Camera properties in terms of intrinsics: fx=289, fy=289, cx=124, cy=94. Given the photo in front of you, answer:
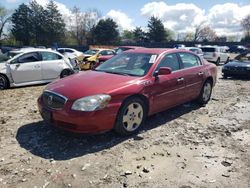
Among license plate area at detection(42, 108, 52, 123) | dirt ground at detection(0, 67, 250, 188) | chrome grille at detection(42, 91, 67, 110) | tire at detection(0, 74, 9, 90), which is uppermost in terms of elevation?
chrome grille at detection(42, 91, 67, 110)

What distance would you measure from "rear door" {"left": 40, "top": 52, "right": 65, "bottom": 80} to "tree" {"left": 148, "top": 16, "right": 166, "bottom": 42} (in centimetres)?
5517

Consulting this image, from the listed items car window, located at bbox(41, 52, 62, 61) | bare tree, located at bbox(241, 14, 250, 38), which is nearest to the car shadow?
car window, located at bbox(41, 52, 62, 61)

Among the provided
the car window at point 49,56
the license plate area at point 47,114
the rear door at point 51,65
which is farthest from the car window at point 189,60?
the car window at point 49,56

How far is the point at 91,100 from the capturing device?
458 cm

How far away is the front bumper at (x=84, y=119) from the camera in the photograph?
4.52 meters

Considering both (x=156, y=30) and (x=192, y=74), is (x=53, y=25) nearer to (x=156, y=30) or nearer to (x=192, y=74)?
(x=156, y=30)

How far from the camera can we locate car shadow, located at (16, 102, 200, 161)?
177 inches

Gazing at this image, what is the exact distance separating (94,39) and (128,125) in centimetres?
6211

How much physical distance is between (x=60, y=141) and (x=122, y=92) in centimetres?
135

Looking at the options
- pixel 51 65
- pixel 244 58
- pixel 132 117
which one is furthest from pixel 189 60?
pixel 244 58

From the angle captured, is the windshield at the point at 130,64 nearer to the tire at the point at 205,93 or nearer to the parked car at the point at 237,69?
the tire at the point at 205,93

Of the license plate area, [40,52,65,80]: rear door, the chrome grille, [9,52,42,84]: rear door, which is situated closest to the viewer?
the chrome grille

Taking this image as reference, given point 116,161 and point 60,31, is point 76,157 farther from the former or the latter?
point 60,31

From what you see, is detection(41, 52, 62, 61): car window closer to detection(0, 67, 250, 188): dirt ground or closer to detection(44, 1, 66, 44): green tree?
detection(0, 67, 250, 188): dirt ground
